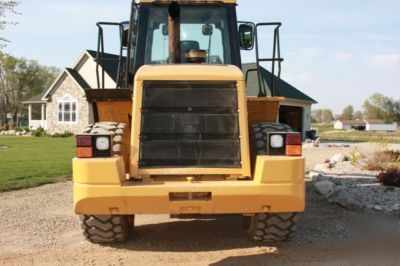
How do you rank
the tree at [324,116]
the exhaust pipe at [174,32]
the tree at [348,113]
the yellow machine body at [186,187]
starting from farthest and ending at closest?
the tree at [324,116], the tree at [348,113], the exhaust pipe at [174,32], the yellow machine body at [186,187]

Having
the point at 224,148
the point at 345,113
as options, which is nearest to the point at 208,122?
the point at 224,148

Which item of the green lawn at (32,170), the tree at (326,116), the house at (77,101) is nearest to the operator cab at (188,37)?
the green lawn at (32,170)

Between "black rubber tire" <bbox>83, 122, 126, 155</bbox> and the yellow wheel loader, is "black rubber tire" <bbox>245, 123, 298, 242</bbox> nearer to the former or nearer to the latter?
the yellow wheel loader

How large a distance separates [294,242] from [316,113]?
531 ft

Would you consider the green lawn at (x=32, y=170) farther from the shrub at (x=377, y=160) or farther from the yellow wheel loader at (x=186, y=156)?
the shrub at (x=377, y=160)

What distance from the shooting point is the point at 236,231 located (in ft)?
22.8

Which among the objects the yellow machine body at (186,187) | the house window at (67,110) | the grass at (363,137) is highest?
the house window at (67,110)

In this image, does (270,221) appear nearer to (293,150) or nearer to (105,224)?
(293,150)

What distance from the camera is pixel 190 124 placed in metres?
5.58

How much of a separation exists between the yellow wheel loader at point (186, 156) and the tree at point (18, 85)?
63.9m

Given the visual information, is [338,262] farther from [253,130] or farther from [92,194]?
[92,194]

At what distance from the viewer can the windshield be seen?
6.87 metres

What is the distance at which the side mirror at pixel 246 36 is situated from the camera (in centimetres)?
699

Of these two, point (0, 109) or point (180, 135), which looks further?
point (0, 109)
